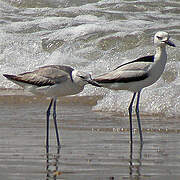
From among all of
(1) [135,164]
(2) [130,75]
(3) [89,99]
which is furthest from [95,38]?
(1) [135,164]

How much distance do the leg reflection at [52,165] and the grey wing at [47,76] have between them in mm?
787

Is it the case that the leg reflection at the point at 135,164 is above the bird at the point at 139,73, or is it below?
below

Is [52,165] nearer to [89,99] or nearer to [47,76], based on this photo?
[47,76]

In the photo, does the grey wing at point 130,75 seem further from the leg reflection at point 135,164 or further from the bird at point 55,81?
the leg reflection at point 135,164

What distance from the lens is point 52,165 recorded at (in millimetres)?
6422

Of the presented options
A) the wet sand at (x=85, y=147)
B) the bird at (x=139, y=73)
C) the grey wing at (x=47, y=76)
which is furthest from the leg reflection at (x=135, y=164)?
the grey wing at (x=47, y=76)

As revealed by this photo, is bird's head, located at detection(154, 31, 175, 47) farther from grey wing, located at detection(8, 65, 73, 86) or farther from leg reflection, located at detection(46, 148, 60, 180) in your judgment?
leg reflection, located at detection(46, 148, 60, 180)

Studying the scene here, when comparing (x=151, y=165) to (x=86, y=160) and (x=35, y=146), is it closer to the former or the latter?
(x=86, y=160)

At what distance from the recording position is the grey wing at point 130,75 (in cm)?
785

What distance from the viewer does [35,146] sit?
7352mm

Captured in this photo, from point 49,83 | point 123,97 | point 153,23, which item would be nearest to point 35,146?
point 49,83

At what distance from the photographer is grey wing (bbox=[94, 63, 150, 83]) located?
25.7 ft

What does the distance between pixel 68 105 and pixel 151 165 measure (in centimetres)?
422

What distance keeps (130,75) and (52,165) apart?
6.04 ft
